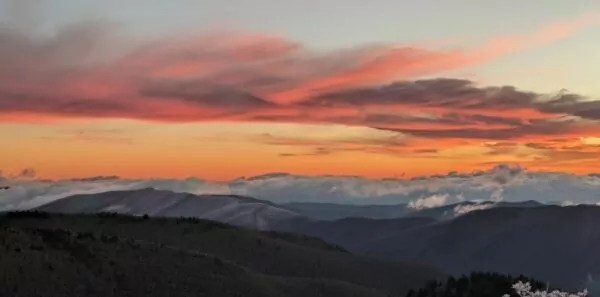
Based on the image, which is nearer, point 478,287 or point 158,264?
point 158,264

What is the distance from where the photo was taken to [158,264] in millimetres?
91688

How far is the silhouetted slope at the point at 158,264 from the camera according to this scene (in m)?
77.2

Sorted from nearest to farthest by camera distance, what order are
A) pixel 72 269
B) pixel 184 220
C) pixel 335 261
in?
pixel 72 269
pixel 335 261
pixel 184 220

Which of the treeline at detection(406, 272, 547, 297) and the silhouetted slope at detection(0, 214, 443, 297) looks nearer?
the silhouetted slope at detection(0, 214, 443, 297)

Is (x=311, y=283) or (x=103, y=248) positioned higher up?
(x=103, y=248)

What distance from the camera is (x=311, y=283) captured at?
109500mm

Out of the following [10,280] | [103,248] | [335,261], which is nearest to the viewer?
[10,280]

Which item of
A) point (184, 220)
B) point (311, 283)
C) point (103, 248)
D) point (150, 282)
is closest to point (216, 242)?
point (184, 220)

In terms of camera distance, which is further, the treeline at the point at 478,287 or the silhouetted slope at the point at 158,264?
the treeline at the point at 478,287

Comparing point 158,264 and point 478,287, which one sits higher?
point 158,264

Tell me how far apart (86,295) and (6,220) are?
71484 millimetres

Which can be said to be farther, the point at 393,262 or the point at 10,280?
Result: the point at 393,262

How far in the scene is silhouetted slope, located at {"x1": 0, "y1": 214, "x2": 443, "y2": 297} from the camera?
253 feet

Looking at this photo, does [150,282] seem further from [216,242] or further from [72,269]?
[216,242]
